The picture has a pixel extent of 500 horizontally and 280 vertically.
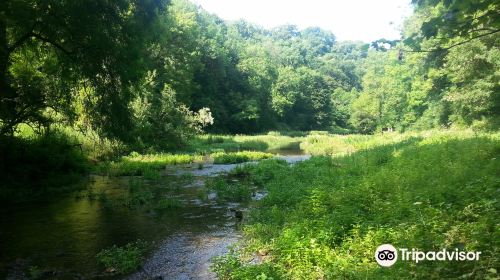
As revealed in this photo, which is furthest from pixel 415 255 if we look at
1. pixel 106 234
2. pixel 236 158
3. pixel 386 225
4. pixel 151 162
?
pixel 236 158

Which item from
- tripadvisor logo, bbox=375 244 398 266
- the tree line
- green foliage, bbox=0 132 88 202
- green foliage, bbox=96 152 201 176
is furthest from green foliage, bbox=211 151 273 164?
tripadvisor logo, bbox=375 244 398 266

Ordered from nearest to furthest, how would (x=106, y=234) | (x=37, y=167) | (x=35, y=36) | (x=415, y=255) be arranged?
(x=415, y=255)
(x=106, y=234)
(x=35, y=36)
(x=37, y=167)

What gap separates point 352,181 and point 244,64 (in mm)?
80907

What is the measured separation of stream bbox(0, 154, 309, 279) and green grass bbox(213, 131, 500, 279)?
110cm

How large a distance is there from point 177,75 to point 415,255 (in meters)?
60.1

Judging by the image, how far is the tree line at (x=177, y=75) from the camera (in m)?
13.3

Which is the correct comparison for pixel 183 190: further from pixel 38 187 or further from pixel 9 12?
pixel 9 12

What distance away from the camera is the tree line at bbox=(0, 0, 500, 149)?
13320 mm

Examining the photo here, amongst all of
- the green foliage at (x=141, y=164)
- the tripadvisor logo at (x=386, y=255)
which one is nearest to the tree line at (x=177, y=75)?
the green foliage at (x=141, y=164)

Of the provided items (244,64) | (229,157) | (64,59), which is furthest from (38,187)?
(244,64)

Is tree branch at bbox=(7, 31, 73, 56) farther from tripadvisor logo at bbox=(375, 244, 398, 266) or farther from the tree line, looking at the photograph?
tripadvisor logo at bbox=(375, 244, 398, 266)

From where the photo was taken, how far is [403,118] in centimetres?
6894

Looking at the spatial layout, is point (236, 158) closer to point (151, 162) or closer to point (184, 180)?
point (151, 162)

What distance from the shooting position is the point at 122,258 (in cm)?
985
